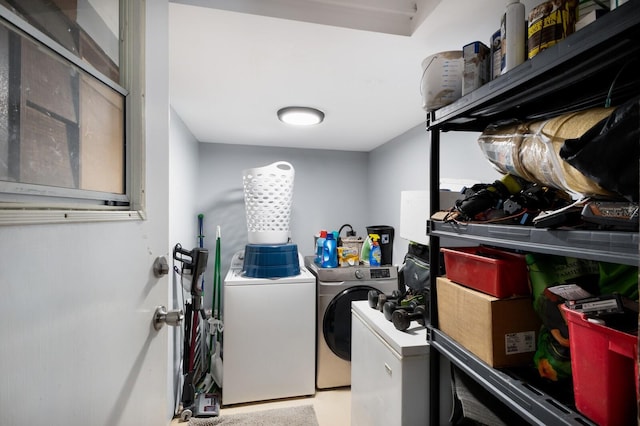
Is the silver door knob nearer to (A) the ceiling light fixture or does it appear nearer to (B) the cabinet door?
(B) the cabinet door

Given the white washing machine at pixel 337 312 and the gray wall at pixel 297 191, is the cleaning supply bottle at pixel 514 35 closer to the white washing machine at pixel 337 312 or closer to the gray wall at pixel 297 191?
Answer: the white washing machine at pixel 337 312

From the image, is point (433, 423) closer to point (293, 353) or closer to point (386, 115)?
point (293, 353)

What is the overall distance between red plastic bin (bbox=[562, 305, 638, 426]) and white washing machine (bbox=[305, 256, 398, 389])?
1645 millimetres

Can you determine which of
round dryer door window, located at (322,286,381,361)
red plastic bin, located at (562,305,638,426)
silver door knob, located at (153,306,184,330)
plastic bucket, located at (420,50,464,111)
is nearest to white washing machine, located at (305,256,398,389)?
round dryer door window, located at (322,286,381,361)

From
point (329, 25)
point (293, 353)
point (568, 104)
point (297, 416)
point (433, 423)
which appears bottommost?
point (297, 416)

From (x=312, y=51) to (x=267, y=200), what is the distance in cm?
124

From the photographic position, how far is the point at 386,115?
201 cm

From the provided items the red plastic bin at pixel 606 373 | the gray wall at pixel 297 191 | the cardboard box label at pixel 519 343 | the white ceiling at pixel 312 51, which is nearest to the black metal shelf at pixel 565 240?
the red plastic bin at pixel 606 373

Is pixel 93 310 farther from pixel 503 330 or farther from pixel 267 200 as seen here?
pixel 267 200

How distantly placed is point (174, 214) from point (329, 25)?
4.89 ft

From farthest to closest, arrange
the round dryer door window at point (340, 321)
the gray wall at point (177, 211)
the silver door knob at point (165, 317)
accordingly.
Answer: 1. the round dryer door window at point (340, 321)
2. the gray wall at point (177, 211)
3. the silver door knob at point (165, 317)

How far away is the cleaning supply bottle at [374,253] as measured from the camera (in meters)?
2.30

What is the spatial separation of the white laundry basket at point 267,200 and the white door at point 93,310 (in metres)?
1.29

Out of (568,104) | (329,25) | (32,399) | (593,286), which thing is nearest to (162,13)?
(329,25)
